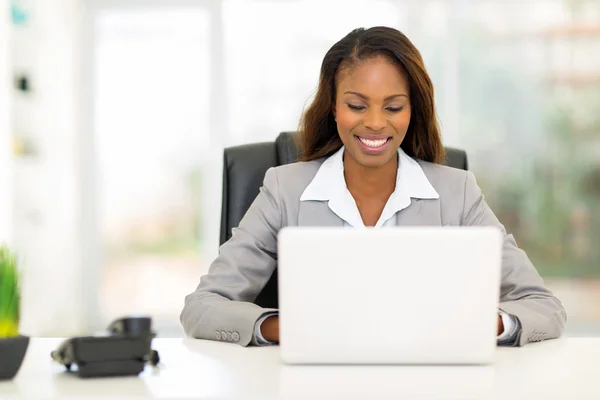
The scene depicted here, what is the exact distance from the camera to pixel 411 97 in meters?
2.05

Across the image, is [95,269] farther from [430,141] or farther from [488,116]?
[430,141]

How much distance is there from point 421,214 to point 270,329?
24.8 inches

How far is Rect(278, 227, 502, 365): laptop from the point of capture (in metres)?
1.21

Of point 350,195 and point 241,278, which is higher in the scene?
point 350,195

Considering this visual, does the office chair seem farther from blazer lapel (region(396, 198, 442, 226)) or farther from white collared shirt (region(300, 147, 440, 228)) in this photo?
blazer lapel (region(396, 198, 442, 226))

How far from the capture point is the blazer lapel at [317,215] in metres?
2.03

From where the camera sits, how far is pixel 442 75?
18.9ft

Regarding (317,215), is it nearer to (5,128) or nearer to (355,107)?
(355,107)

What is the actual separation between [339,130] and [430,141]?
247 mm

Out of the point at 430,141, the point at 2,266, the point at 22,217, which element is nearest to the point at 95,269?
the point at 22,217

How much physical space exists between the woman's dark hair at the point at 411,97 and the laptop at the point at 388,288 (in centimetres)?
86

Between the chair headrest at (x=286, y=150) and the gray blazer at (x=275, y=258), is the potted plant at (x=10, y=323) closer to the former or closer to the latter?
the gray blazer at (x=275, y=258)

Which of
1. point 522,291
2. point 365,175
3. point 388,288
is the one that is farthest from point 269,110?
point 388,288

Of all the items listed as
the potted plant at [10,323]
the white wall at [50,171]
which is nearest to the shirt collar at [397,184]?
the potted plant at [10,323]
